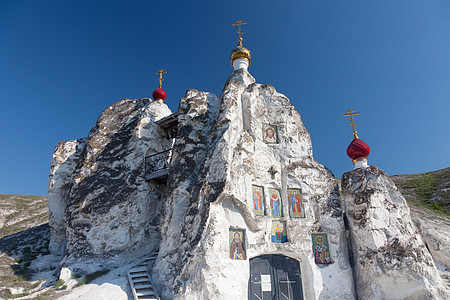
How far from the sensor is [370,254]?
376 inches

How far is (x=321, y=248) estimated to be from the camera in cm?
1016

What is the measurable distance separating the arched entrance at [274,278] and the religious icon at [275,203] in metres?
1.42

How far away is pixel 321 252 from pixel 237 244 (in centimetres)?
302

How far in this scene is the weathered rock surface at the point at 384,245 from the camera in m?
9.02

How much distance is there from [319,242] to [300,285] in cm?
157

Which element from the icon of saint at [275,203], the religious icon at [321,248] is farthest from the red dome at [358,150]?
the icon of saint at [275,203]

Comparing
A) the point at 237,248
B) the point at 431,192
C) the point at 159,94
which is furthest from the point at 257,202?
the point at 431,192

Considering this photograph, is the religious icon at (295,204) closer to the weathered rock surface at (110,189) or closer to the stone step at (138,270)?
the stone step at (138,270)

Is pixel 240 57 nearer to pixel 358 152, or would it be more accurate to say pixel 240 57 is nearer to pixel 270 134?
pixel 270 134

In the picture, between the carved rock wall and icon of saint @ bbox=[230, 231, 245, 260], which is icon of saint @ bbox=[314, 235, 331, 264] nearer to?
icon of saint @ bbox=[230, 231, 245, 260]

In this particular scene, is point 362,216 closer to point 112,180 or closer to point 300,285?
point 300,285

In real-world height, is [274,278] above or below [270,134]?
below

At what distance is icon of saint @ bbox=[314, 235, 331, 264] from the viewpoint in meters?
9.99

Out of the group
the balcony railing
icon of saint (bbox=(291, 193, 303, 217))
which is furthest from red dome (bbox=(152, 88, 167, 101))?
icon of saint (bbox=(291, 193, 303, 217))
